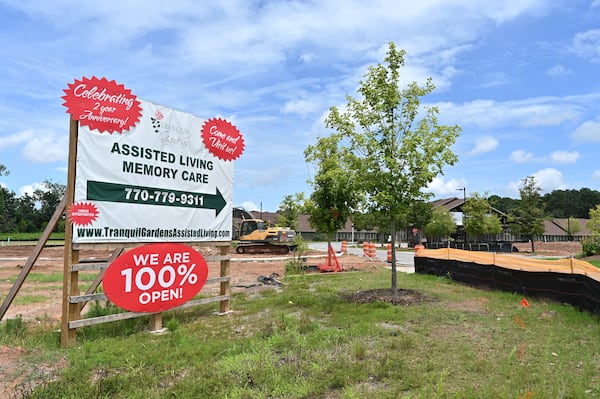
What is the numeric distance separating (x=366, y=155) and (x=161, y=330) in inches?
239

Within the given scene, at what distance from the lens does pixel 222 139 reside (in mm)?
8883

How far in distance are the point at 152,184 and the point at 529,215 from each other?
4572 centimetres

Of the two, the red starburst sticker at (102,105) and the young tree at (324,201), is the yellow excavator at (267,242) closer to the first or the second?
the young tree at (324,201)

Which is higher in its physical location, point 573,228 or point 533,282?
point 573,228

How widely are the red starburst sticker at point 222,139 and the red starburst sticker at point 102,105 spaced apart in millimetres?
1652

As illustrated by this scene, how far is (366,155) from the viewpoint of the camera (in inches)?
400

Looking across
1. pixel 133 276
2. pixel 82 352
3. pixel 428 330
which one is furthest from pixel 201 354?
pixel 428 330

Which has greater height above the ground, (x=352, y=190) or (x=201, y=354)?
(x=352, y=190)

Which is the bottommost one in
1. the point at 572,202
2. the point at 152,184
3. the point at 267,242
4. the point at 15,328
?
the point at 15,328

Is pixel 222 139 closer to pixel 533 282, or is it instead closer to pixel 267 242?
pixel 533 282

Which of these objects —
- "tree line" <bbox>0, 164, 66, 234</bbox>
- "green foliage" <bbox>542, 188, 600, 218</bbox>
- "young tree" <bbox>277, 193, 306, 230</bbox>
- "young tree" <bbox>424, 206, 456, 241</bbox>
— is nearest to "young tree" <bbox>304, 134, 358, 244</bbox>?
"young tree" <bbox>277, 193, 306, 230</bbox>

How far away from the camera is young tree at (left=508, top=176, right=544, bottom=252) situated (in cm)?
4334

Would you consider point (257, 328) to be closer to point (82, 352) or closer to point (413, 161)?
point (82, 352)

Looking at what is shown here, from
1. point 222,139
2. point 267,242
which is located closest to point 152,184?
point 222,139
